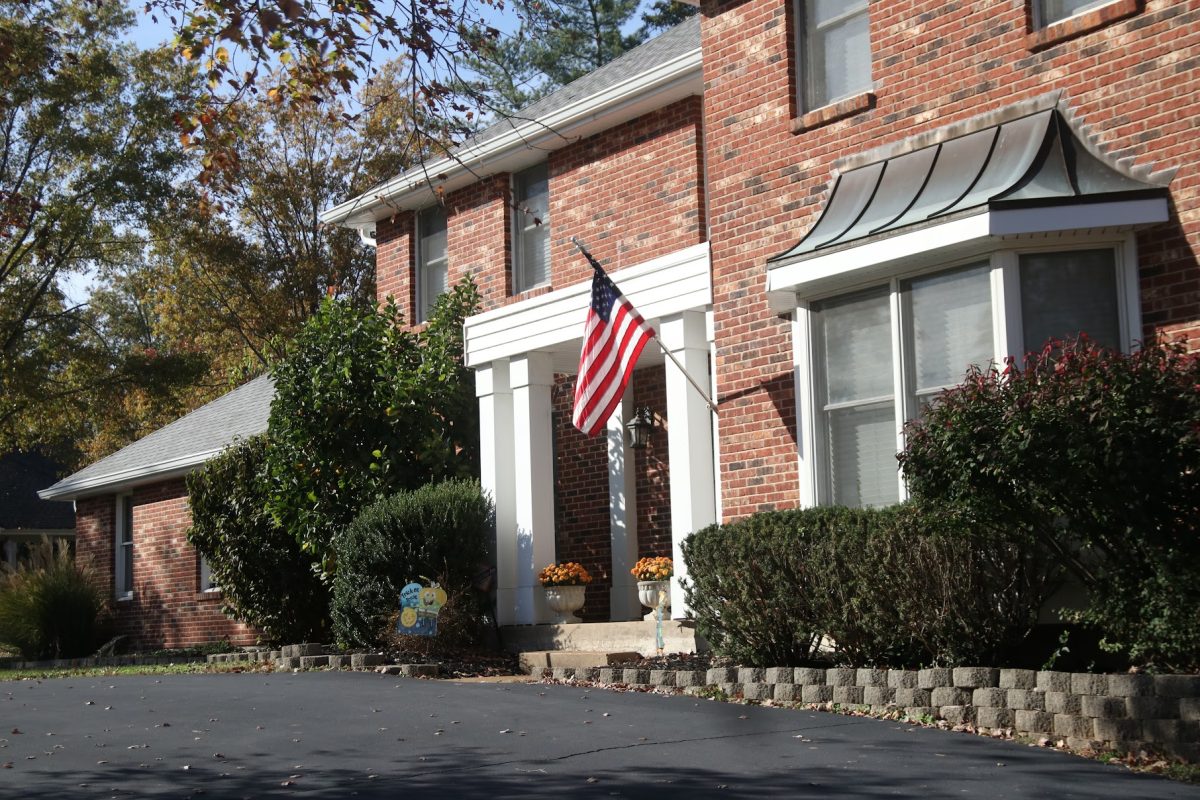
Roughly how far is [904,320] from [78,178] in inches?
903

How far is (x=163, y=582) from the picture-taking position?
2594cm

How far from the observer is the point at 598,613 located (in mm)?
17406

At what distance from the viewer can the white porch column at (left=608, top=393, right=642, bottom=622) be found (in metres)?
16.6

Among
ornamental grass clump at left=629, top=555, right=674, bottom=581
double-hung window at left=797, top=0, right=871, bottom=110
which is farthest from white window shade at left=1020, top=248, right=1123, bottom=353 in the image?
ornamental grass clump at left=629, top=555, right=674, bottom=581

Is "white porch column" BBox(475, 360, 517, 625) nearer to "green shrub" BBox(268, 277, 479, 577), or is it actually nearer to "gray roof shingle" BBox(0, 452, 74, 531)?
"green shrub" BBox(268, 277, 479, 577)

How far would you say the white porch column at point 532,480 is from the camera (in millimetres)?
16109

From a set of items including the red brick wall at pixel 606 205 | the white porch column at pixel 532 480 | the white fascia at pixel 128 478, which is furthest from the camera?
the white fascia at pixel 128 478

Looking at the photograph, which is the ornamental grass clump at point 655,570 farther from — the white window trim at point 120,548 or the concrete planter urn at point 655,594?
the white window trim at point 120,548

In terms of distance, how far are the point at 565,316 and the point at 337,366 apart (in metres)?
3.60

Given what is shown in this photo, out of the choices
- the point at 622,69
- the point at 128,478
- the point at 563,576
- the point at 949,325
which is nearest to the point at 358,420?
the point at 563,576

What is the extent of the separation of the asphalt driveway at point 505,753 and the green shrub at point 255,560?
806cm

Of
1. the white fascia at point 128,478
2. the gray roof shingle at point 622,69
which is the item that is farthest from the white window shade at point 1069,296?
the white fascia at point 128,478

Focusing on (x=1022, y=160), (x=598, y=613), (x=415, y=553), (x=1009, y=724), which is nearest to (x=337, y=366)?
(x=415, y=553)

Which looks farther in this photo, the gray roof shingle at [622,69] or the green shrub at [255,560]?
the green shrub at [255,560]
